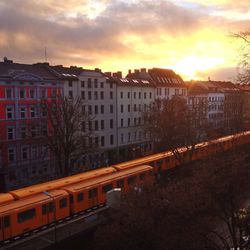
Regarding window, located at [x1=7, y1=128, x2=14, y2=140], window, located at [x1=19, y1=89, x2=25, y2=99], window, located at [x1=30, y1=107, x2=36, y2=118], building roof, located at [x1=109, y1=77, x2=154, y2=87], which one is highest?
building roof, located at [x1=109, y1=77, x2=154, y2=87]

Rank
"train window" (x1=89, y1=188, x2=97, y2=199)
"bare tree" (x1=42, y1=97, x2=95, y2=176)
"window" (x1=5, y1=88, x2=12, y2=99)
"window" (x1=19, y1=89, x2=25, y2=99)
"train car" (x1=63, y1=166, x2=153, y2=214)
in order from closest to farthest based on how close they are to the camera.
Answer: "train car" (x1=63, y1=166, x2=153, y2=214) → "train window" (x1=89, y1=188, x2=97, y2=199) → "bare tree" (x1=42, y1=97, x2=95, y2=176) → "window" (x1=5, y1=88, x2=12, y2=99) → "window" (x1=19, y1=89, x2=25, y2=99)

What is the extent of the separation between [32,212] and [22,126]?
81.4ft

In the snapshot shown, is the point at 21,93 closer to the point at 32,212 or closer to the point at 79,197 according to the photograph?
the point at 79,197

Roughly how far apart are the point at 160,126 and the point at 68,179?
74.0 feet

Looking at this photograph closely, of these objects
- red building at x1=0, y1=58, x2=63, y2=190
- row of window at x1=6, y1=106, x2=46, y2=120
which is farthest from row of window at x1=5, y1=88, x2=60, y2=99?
row of window at x1=6, y1=106, x2=46, y2=120

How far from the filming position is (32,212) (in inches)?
915

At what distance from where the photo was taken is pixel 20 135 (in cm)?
4641

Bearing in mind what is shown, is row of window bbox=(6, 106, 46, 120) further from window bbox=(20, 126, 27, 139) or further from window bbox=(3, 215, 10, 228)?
window bbox=(3, 215, 10, 228)

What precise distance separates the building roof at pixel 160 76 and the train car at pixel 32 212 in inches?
2008

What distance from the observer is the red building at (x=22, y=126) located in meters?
44.3

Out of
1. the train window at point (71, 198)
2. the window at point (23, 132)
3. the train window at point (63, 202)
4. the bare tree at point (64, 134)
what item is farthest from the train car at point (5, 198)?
the window at point (23, 132)

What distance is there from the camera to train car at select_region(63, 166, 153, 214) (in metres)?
26.5

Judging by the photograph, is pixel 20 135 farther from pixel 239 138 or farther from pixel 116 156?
pixel 239 138

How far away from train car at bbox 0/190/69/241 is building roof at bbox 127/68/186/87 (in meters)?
51.0
